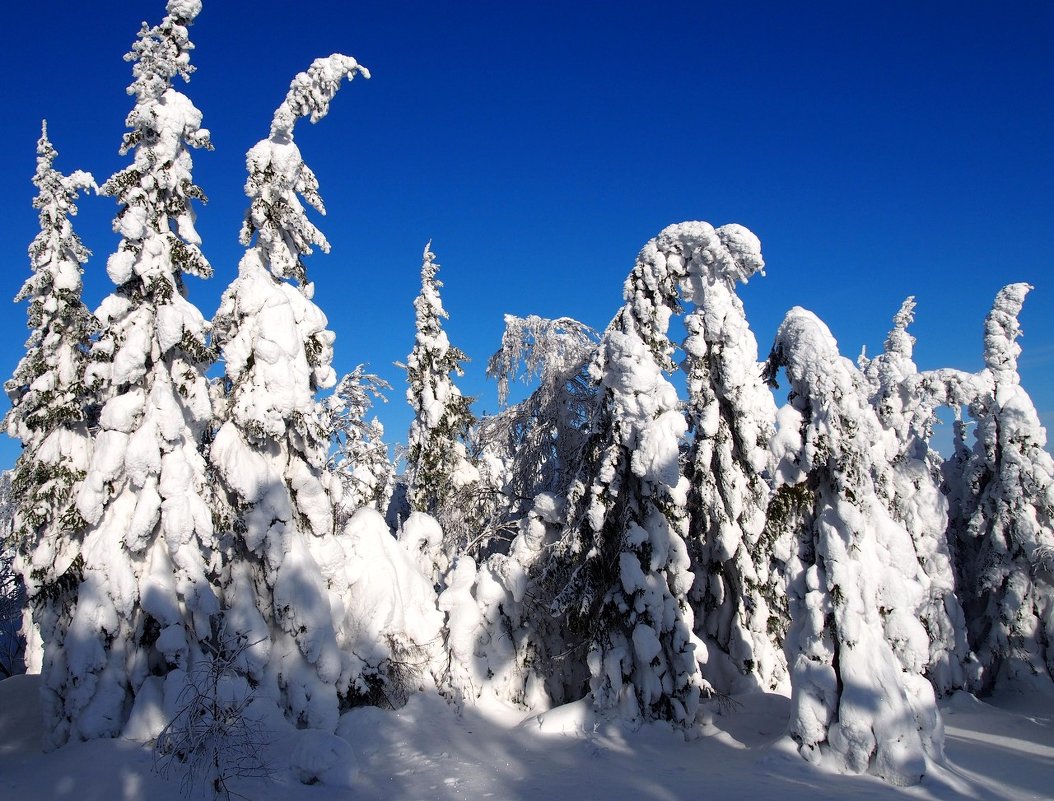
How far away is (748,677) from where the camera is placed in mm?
16906

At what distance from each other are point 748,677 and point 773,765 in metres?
5.31

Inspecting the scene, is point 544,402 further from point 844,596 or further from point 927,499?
point 927,499

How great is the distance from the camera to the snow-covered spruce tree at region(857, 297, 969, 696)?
20453 mm

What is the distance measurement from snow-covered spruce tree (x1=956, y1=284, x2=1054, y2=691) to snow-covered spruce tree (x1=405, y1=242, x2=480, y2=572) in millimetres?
16734

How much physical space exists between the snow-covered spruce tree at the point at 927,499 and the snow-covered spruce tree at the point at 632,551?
862 centimetres

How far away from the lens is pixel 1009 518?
2080 cm

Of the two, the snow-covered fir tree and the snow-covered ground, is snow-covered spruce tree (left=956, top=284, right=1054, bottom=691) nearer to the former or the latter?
the snow-covered ground

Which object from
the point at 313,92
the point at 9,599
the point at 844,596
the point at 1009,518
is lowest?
the point at 9,599

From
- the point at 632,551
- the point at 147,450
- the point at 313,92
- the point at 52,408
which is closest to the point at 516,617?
the point at 632,551

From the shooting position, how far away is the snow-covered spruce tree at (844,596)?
11.3m

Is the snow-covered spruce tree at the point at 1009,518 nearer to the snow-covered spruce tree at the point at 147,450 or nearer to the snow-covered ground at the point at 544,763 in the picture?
the snow-covered ground at the point at 544,763

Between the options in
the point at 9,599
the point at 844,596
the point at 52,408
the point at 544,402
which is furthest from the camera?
the point at 9,599

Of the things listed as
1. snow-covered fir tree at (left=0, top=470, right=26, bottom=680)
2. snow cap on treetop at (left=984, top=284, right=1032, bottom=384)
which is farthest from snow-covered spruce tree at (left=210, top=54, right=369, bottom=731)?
snow cap on treetop at (left=984, top=284, right=1032, bottom=384)

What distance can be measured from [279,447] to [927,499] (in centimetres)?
2057
